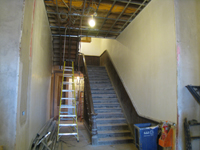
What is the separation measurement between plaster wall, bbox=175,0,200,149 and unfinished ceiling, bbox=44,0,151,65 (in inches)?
56.4

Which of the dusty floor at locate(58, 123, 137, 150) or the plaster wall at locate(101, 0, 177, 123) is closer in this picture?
the plaster wall at locate(101, 0, 177, 123)

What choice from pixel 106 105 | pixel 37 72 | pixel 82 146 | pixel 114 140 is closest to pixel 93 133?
pixel 82 146

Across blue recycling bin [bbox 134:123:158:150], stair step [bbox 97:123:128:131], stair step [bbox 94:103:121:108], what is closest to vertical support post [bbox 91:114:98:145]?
stair step [bbox 97:123:128:131]

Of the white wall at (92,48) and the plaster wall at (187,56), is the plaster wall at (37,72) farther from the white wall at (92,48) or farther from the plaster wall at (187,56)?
the white wall at (92,48)

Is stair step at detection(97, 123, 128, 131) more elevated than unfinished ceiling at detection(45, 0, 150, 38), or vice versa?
unfinished ceiling at detection(45, 0, 150, 38)

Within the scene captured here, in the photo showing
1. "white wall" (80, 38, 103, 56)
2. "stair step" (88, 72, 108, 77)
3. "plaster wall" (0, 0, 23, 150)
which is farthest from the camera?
"white wall" (80, 38, 103, 56)

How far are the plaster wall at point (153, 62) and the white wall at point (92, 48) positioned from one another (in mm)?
5239

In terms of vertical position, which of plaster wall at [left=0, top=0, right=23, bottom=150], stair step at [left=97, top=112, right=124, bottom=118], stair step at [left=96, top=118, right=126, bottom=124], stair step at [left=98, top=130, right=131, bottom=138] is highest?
plaster wall at [left=0, top=0, right=23, bottom=150]

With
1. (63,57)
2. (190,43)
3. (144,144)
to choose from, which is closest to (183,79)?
(190,43)

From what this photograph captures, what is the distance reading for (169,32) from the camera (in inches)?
121

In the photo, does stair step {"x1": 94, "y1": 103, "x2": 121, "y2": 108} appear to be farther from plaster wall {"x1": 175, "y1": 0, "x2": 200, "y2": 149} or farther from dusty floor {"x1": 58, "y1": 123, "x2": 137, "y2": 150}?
plaster wall {"x1": 175, "y1": 0, "x2": 200, "y2": 149}

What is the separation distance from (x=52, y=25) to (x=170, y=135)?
17.1 ft

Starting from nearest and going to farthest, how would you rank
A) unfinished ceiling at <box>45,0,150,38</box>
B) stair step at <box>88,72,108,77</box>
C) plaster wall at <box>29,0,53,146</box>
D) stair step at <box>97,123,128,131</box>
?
plaster wall at <box>29,0,53,146</box> < unfinished ceiling at <box>45,0,150,38</box> < stair step at <box>97,123,128,131</box> < stair step at <box>88,72,108,77</box>

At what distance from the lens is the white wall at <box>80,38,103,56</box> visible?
34.1 ft
